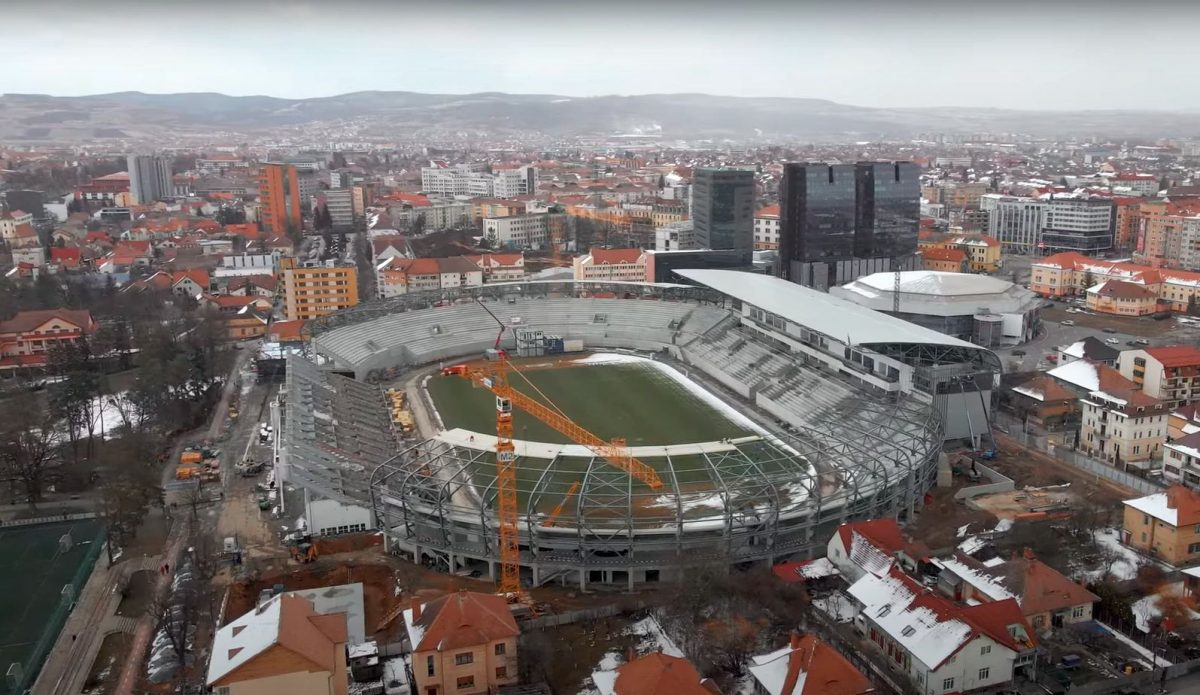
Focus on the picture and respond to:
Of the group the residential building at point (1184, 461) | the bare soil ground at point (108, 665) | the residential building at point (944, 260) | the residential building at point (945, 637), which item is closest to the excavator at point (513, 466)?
the residential building at point (945, 637)

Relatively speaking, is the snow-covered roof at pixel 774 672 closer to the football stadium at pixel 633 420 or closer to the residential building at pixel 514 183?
the football stadium at pixel 633 420

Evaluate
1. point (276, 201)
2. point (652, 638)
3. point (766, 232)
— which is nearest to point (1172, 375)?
point (652, 638)

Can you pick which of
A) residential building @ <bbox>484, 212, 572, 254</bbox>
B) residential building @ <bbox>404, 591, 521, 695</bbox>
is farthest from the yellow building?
residential building @ <bbox>404, 591, 521, 695</bbox>

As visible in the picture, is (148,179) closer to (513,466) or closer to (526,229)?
(526,229)

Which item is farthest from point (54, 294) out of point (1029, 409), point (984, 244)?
point (984, 244)

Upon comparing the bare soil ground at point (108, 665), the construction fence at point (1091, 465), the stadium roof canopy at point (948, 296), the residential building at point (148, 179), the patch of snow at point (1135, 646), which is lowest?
the bare soil ground at point (108, 665)

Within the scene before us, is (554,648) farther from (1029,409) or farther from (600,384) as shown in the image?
(1029,409)

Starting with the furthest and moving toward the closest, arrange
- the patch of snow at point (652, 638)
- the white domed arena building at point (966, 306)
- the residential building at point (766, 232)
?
the residential building at point (766, 232) → the white domed arena building at point (966, 306) → the patch of snow at point (652, 638)
